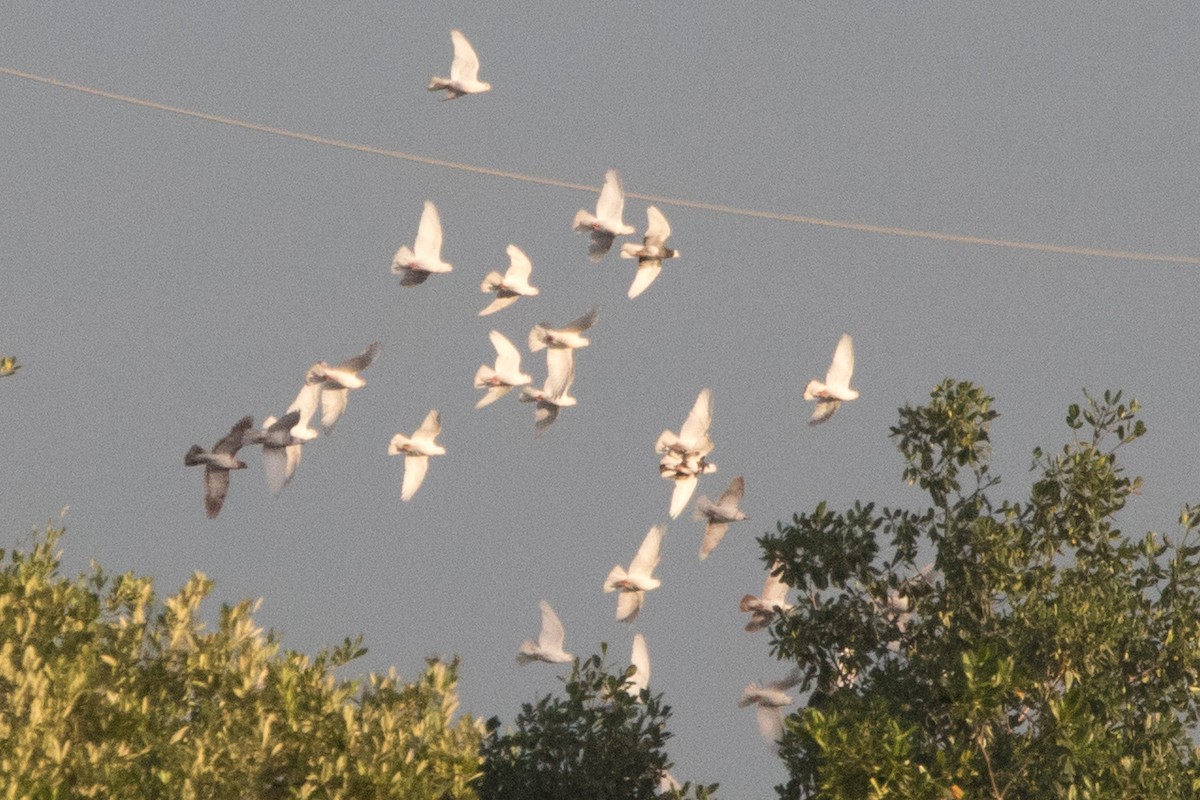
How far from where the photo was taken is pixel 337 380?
24406 mm

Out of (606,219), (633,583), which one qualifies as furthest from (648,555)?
(606,219)

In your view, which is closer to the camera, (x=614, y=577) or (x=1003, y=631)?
(x=1003, y=631)

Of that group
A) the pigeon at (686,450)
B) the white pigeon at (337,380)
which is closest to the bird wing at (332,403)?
the white pigeon at (337,380)

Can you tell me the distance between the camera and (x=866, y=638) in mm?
19641

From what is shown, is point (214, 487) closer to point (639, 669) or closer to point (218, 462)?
point (218, 462)

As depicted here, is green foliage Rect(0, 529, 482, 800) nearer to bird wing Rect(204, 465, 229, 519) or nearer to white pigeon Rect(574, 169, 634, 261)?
bird wing Rect(204, 465, 229, 519)

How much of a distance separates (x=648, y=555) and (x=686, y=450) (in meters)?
2.92

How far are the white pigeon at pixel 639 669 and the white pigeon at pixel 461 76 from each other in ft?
22.2

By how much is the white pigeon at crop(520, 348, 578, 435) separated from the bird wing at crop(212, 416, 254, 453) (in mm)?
3644

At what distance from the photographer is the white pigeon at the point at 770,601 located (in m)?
20.2

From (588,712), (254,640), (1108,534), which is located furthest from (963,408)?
(254,640)

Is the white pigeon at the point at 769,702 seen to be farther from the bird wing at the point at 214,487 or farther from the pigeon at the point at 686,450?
the bird wing at the point at 214,487

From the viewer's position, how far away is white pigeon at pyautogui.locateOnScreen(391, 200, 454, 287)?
74.9ft

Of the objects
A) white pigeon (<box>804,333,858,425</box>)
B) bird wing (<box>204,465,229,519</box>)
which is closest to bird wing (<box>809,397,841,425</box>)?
white pigeon (<box>804,333,858,425</box>)
